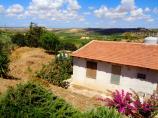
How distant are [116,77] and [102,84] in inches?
59.9

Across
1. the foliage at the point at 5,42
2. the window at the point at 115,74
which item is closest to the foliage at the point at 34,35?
the foliage at the point at 5,42

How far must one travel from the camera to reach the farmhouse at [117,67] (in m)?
20.6

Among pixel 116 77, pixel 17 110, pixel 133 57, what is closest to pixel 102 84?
pixel 116 77

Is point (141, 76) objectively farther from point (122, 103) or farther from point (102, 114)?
point (102, 114)

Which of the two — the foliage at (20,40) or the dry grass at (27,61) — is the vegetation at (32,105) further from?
the foliage at (20,40)

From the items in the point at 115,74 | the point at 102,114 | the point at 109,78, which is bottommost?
the point at 109,78

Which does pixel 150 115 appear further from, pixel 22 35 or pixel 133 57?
pixel 22 35

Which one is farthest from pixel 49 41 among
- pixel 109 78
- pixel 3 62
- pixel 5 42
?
pixel 3 62

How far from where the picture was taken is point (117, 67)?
2234cm

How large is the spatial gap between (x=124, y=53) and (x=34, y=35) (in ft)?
76.3

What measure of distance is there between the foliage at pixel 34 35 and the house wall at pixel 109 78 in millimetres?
18655

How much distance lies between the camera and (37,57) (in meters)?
35.5

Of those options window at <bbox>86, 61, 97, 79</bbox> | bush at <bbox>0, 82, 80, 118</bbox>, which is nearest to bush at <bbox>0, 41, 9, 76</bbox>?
window at <bbox>86, 61, 97, 79</bbox>

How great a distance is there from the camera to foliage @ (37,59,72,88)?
2336 centimetres
